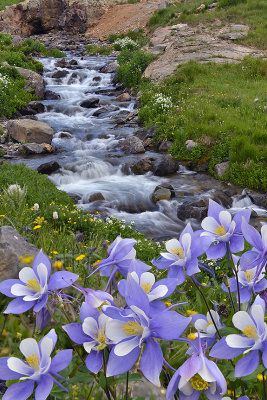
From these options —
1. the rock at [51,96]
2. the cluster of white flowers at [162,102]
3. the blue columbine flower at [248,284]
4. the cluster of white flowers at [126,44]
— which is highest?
the blue columbine flower at [248,284]

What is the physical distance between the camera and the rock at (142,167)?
386 inches

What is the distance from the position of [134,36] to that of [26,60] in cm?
1109

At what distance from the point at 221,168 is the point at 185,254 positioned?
Result: 8.39m

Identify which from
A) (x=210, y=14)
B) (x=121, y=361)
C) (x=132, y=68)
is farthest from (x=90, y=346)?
(x=210, y=14)

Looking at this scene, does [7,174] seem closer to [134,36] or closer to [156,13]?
[134,36]

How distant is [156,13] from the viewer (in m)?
28.9

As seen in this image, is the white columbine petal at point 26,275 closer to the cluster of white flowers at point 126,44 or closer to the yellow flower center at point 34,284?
the yellow flower center at point 34,284

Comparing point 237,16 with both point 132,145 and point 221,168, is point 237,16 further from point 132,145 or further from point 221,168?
point 221,168

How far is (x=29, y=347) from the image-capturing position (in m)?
0.86

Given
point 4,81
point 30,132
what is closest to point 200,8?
point 4,81

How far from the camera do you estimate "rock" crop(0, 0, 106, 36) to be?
3447cm

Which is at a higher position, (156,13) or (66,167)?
(156,13)

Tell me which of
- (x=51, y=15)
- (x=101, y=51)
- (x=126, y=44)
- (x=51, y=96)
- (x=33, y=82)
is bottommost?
(x=51, y=96)

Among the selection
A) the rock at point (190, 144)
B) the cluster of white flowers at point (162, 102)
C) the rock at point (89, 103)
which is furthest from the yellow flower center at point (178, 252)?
the rock at point (89, 103)
